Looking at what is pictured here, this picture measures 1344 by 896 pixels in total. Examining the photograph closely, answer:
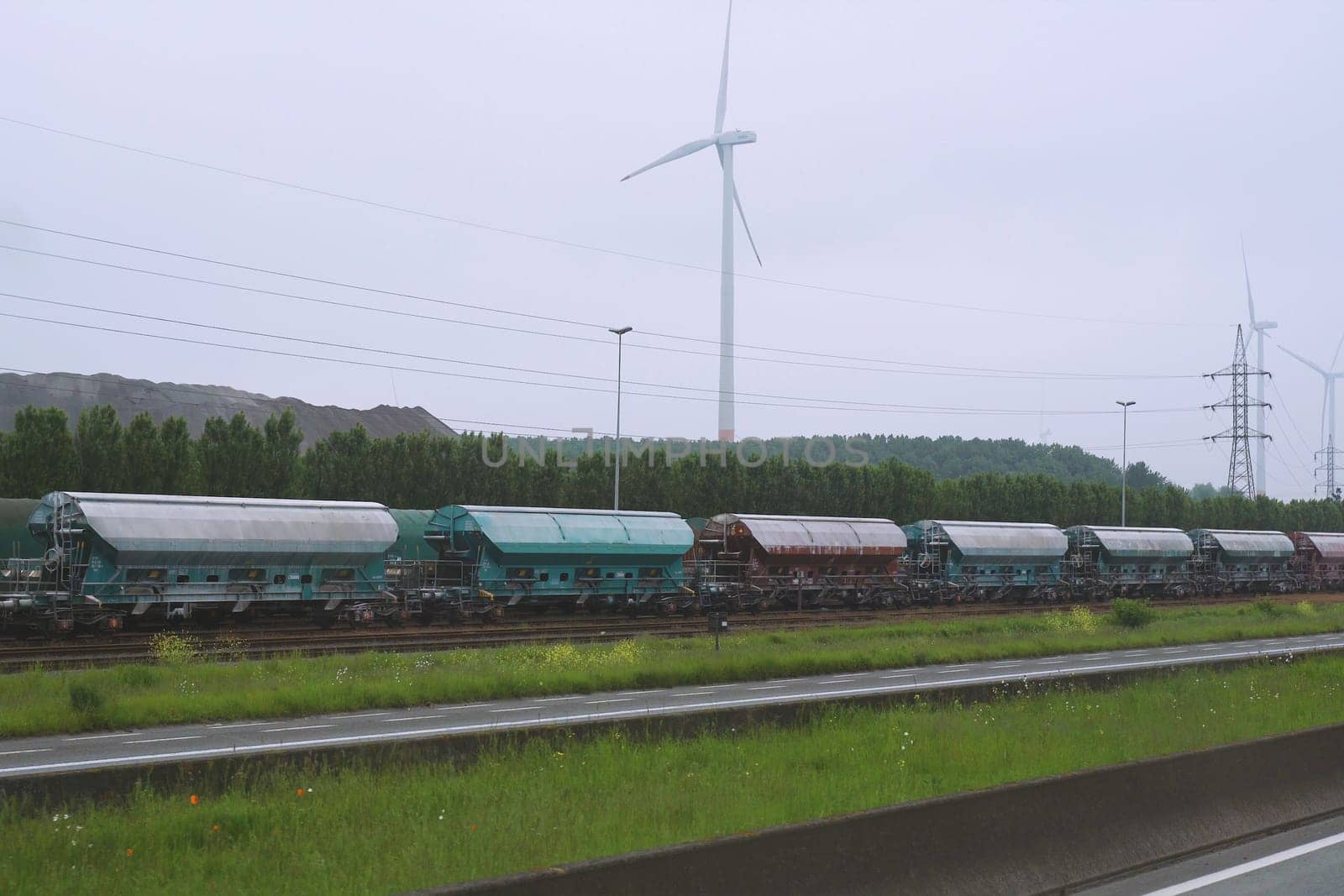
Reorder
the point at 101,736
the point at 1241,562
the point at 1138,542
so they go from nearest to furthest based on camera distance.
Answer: the point at 101,736
the point at 1138,542
the point at 1241,562

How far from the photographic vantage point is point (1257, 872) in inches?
360

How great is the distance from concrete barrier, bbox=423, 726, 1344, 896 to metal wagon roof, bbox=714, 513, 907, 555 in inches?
1414

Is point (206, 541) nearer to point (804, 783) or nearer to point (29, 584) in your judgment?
point (29, 584)

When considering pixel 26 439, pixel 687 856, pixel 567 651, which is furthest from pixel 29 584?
pixel 687 856

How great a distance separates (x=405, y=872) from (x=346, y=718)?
34.2 feet

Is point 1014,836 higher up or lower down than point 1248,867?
higher up

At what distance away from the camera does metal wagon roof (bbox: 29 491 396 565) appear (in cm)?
3105

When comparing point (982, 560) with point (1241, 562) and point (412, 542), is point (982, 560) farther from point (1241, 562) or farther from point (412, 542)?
point (412, 542)

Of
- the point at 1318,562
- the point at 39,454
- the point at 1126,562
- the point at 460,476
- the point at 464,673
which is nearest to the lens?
the point at 464,673

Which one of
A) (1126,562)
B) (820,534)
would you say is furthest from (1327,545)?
(820,534)

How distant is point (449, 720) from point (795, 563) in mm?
33070

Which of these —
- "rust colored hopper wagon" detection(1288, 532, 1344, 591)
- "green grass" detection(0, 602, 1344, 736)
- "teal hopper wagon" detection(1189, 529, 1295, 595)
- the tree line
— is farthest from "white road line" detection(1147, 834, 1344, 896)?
"rust colored hopper wagon" detection(1288, 532, 1344, 591)

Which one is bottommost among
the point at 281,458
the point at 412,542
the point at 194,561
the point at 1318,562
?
the point at 1318,562

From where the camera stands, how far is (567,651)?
24.4 metres
